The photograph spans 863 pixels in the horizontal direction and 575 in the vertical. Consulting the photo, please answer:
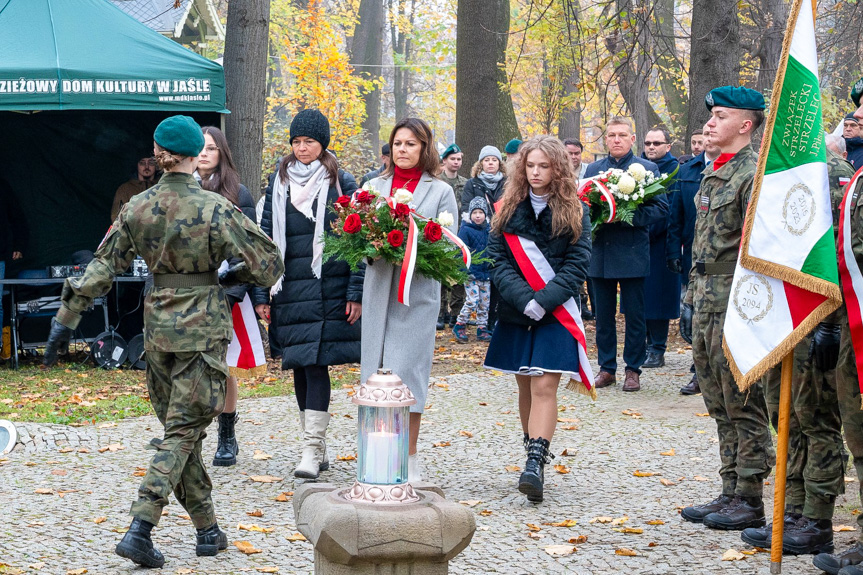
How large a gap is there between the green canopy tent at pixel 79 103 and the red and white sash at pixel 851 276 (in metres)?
8.13

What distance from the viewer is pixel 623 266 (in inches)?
376

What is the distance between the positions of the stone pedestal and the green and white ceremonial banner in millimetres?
1944

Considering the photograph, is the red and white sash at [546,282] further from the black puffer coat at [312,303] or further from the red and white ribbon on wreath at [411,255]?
the black puffer coat at [312,303]

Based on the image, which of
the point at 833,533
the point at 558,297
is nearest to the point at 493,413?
the point at 558,297

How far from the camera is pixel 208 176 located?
271 inches

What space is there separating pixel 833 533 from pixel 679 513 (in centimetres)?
→ 85

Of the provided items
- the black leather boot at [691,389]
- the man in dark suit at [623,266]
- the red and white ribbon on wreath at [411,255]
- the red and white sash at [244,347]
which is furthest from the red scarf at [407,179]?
the black leather boot at [691,389]

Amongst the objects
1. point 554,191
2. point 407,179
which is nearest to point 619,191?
point 554,191

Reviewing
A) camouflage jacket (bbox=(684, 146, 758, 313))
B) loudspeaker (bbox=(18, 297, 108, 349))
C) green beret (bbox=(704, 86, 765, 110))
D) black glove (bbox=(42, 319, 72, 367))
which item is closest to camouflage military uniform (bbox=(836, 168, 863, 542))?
camouflage jacket (bbox=(684, 146, 758, 313))

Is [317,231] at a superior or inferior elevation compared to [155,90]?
inferior

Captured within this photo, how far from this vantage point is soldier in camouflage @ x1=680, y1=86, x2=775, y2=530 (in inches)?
221

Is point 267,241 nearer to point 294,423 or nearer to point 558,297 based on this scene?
point 558,297

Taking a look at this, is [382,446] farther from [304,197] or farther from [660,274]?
[660,274]

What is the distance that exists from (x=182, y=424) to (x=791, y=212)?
2.99m
